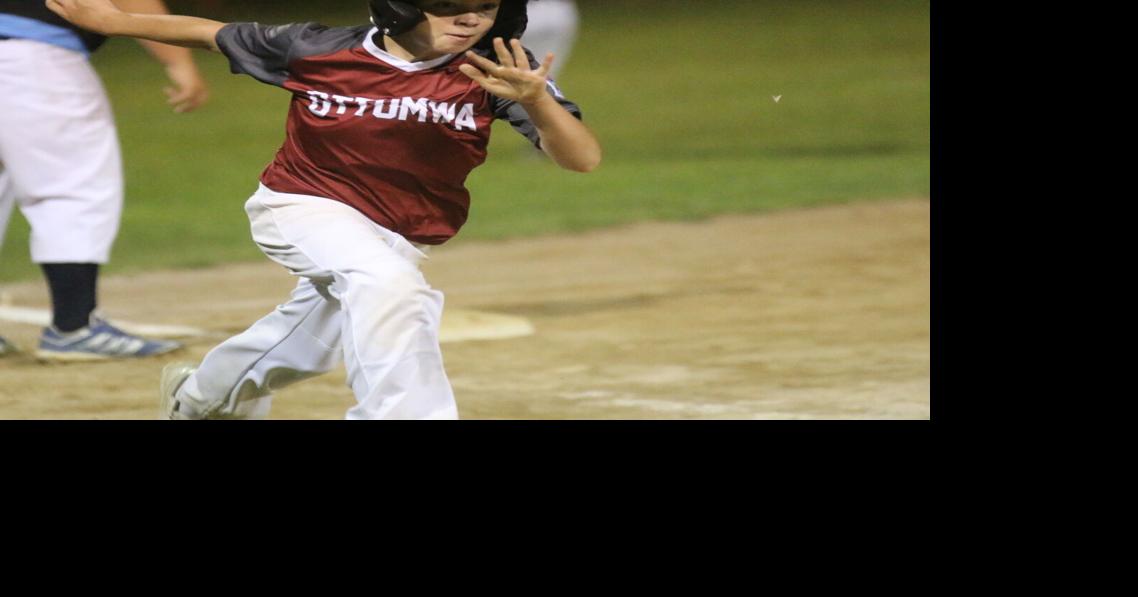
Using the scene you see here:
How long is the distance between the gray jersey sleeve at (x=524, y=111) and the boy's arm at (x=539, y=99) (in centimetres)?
4

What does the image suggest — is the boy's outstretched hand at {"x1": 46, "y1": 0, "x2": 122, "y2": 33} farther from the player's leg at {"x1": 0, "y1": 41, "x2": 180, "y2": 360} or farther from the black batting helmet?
the player's leg at {"x1": 0, "y1": 41, "x2": 180, "y2": 360}

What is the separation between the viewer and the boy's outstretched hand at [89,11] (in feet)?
9.79

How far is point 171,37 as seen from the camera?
9.46 feet

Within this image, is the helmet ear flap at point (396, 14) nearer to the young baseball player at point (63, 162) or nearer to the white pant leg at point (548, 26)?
the young baseball player at point (63, 162)

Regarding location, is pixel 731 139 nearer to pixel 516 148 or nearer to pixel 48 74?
pixel 516 148

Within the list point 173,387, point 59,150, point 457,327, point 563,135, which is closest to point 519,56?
point 563,135

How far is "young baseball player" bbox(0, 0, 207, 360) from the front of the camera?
13.1 ft

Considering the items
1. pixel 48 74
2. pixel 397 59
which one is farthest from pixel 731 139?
pixel 397 59

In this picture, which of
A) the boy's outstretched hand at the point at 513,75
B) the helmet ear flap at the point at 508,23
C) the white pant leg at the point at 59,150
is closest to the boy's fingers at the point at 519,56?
the boy's outstretched hand at the point at 513,75

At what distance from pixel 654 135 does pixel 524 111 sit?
7820 mm

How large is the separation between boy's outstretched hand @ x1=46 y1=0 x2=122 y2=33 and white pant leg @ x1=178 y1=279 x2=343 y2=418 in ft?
2.00

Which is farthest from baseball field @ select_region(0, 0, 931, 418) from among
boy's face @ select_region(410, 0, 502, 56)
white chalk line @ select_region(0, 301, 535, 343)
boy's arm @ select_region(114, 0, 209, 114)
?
boy's face @ select_region(410, 0, 502, 56)

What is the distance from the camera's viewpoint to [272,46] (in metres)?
2.95

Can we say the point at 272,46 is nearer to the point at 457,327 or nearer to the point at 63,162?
the point at 63,162
